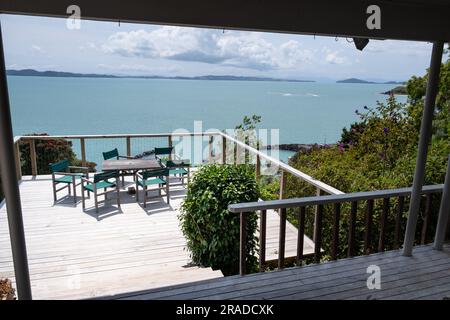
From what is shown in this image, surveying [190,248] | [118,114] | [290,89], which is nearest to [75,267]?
[190,248]

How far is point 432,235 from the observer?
13.4ft

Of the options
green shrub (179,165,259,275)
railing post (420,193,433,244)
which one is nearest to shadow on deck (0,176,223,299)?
green shrub (179,165,259,275)

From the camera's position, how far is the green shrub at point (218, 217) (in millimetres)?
3670

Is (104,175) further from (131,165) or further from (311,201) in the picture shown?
(311,201)

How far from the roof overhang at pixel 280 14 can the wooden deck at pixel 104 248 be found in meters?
2.18

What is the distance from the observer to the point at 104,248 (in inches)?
171

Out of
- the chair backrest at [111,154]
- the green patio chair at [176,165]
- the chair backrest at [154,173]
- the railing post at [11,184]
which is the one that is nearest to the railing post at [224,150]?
the green patio chair at [176,165]

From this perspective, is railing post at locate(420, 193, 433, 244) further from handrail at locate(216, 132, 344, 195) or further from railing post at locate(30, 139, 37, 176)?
railing post at locate(30, 139, 37, 176)

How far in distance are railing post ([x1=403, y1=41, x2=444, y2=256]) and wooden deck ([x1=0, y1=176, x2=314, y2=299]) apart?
1323 mm

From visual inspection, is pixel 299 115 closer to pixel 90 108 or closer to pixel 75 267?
pixel 90 108

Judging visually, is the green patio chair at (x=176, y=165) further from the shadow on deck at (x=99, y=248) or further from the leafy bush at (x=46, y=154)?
the leafy bush at (x=46, y=154)

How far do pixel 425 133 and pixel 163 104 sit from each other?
1532 centimetres

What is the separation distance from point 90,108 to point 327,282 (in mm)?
15472

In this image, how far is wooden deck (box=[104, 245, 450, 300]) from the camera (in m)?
2.77
